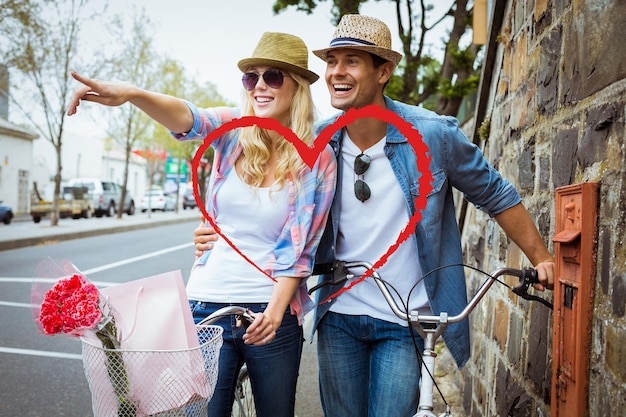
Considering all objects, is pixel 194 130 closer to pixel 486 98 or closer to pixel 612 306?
pixel 612 306

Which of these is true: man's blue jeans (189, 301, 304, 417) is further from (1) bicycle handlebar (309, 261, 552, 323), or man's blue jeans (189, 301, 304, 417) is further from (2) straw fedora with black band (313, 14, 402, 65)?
(2) straw fedora with black band (313, 14, 402, 65)

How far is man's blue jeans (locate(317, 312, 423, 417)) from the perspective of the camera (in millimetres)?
2645

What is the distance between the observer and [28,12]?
1831 centimetres

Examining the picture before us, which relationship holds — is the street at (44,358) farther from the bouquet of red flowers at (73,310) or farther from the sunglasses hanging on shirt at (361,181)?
the bouquet of red flowers at (73,310)

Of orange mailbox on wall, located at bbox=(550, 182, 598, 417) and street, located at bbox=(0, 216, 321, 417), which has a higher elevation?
orange mailbox on wall, located at bbox=(550, 182, 598, 417)

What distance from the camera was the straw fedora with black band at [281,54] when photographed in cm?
265

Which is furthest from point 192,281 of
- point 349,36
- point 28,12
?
point 28,12

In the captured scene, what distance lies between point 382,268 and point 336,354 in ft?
1.41

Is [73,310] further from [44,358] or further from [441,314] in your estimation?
[44,358]

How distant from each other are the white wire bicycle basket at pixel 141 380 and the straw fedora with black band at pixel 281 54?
4.13 ft

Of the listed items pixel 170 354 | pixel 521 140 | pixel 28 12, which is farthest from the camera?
pixel 28 12

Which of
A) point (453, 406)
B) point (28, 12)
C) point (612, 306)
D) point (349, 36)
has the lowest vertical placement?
point (453, 406)

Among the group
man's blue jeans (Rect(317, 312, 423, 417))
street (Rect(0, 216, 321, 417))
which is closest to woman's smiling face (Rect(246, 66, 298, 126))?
man's blue jeans (Rect(317, 312, 423, 417))

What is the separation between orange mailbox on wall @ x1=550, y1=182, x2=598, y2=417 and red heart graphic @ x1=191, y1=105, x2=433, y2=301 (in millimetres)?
518
